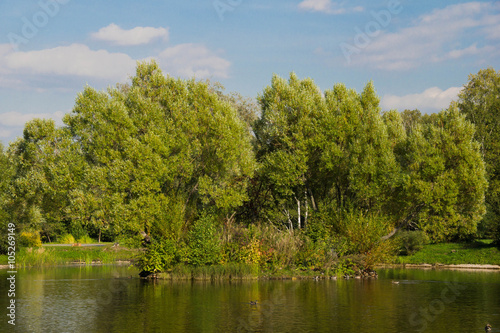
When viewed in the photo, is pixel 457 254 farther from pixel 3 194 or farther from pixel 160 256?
pixel 3 194

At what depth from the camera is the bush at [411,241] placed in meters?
56.6

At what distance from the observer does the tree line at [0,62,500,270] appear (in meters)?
41.0

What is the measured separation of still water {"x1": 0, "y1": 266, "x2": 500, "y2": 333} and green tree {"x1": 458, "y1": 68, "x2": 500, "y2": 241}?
3443 cm

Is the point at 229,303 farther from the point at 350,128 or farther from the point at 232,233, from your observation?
the point at 350,128

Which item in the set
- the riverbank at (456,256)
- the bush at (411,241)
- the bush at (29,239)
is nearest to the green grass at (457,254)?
the riverbank at (456,256)

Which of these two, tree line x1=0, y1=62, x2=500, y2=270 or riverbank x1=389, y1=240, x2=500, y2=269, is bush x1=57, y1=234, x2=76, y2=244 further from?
riverbank x1=389, y1=240, x2=500, y2=269

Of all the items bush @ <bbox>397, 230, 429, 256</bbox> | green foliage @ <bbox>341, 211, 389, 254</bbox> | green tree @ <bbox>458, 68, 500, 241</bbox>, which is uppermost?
green tree @ <bbox>458, 68, 500, 241</bbox>

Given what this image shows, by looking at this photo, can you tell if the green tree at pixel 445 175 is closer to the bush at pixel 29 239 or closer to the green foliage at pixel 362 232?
the green foliage at pixel 362 232

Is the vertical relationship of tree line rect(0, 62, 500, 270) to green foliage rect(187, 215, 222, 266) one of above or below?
above

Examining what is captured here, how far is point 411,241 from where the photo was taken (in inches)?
2255

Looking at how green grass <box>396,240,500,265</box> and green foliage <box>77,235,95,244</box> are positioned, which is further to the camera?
green foliage <box>77,235,95,244</box>

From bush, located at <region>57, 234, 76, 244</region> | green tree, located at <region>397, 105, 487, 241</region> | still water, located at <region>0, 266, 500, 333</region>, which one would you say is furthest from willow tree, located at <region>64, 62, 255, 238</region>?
bush, located at <region>57, 234, 76, 244</region>

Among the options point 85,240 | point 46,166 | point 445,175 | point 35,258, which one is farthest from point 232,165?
point 85,240

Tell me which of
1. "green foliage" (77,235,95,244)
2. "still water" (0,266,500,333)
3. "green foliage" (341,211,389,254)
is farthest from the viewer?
"green foliage" (77,235,95,244)
